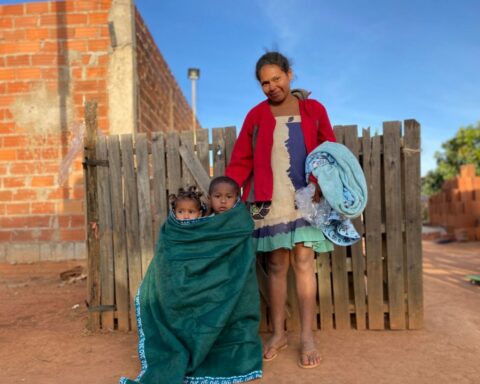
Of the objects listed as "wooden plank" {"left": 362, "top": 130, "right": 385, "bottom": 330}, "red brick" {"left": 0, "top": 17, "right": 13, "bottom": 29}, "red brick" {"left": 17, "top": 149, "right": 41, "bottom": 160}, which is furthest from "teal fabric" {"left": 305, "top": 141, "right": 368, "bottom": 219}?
"red brick" {"left": 0, "top": 17, "right": 13, "bottom": 29}

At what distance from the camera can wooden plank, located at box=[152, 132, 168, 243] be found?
146 inches

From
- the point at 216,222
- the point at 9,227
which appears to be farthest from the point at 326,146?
the point at 9,227

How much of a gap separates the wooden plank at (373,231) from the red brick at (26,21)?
521 centimetres

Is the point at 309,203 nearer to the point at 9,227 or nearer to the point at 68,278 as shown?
the point at 68,278

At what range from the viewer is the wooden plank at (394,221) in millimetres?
3506

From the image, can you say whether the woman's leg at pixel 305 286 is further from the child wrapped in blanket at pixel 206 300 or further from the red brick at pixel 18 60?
the red brick at pixel 18 60

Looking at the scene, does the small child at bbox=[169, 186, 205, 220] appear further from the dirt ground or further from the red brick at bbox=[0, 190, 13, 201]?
the red brick at bbox=[0, 190, 13, 201]

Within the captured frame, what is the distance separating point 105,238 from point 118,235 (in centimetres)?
12

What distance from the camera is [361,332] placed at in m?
3.51

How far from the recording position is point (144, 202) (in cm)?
374

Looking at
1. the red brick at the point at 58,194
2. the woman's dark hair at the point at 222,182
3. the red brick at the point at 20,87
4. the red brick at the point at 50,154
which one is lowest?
the woman's dark hair at the point at 222,182

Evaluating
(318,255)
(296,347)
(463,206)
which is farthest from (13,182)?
(463,206)

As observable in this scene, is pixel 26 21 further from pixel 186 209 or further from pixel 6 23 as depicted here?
pixel 186 209

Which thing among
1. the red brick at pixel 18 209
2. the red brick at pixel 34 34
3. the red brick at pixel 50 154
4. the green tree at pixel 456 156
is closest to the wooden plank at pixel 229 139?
the red brick at pixel 50 154
